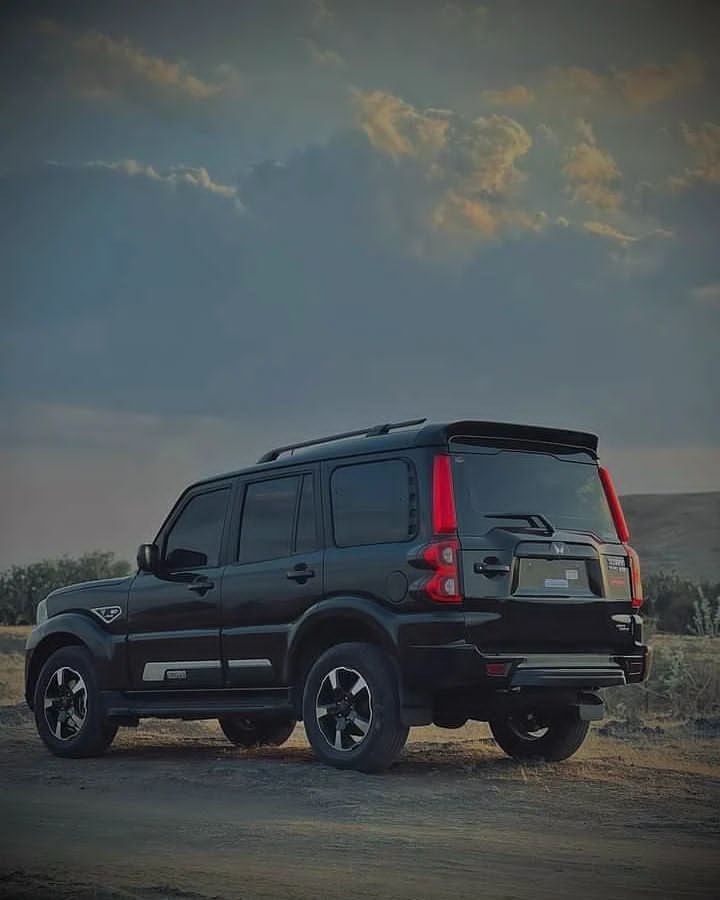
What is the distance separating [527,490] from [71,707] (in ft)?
13.8

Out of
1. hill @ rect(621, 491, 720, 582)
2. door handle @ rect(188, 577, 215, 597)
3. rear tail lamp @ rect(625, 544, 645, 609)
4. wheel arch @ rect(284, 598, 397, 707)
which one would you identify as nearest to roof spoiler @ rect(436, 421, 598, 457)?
rear tail lamp @ rect(625, 544, 645, 609)

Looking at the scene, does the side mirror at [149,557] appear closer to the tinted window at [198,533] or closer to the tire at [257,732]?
the tinted window at [198,533]

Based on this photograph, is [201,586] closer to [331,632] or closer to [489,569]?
[331,632]

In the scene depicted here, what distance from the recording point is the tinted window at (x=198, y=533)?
11188 mm

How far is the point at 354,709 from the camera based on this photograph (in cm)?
965

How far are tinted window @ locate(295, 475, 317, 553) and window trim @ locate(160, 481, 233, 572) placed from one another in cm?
85

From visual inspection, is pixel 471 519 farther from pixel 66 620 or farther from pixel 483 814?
pixel 66 620

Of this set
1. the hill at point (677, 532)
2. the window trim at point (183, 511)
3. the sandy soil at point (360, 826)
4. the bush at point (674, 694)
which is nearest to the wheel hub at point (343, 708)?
the sandy soil at point (360, 826)

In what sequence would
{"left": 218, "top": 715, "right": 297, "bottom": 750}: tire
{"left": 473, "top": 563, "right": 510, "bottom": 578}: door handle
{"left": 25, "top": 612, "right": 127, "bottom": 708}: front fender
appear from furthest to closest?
{"left": 218, "top": 715, "right": 297, "bottom": 750}: tire < {"left": 25, "top": 612, "right": 127, "bottom": 708}: front fender < {"left": 473, "top": 563, "right": 510, "bottom": 578}: door handle

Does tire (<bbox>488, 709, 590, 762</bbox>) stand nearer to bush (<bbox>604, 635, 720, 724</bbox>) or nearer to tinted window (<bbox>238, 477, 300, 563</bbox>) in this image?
tinted window (<bbox>238, 477, 300, 563</bbox>)

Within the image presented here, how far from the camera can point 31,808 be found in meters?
8.77

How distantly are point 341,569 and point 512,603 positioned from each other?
1.19m

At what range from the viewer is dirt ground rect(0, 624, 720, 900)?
20.7 ft

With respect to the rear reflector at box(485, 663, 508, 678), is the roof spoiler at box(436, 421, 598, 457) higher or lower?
higher
